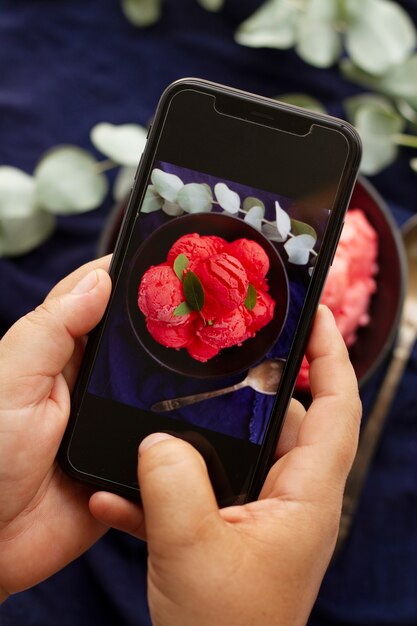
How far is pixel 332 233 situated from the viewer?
398 millimetres

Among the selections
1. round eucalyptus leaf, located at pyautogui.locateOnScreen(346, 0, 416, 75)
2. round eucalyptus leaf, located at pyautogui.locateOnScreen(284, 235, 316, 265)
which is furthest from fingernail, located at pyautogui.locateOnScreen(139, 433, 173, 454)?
round eucalyptus leaf, located at pyautogui.locateOnScreen(346, 0, 416, 75)

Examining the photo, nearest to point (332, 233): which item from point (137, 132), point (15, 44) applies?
point (137, 132)

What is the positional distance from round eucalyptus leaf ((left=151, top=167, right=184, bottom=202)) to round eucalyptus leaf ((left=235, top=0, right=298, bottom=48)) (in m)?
0.21

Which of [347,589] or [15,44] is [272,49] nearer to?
[15,44]

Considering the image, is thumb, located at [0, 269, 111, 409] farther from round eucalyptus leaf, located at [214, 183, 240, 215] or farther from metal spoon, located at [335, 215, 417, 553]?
metal spoon, located at [335, 215, 417, 553]

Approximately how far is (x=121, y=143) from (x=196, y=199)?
0.17 m

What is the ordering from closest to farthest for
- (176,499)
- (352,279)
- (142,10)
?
(176,499)
(352,279)
(142,10)

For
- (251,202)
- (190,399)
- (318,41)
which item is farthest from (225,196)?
(318,41)

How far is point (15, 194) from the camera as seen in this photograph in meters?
0.57

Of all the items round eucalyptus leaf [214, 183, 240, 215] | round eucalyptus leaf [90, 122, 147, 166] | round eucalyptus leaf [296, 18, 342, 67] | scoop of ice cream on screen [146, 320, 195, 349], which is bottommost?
scoop of ice cream on screen [146, 320, 195, 349]

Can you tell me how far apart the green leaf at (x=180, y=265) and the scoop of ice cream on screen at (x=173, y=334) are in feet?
0.09

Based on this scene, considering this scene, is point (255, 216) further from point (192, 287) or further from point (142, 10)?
point (142, 10)

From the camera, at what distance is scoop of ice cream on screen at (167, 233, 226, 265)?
40cm

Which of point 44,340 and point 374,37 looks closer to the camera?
point 44,340
